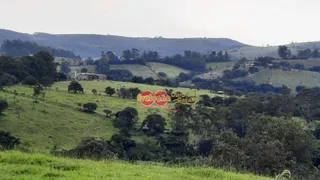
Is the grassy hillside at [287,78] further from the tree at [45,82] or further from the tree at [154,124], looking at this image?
the tree at [154,124]

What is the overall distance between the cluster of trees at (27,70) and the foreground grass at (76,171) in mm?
63924

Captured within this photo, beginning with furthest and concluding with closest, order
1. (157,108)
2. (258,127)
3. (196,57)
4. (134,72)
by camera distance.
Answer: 1. (196,57)
2. (134,72)
3. (157,108)
4. (258,127)

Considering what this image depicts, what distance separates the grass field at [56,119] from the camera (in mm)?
49497

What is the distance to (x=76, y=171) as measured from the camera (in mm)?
11344

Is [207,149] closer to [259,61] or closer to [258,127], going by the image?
[258,127]

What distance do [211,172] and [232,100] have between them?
70.1m

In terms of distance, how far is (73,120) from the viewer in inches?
2361

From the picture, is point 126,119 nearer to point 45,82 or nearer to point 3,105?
point 3,105

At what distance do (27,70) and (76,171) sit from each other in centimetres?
7849

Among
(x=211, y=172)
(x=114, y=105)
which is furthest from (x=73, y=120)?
(x=211, y=172)

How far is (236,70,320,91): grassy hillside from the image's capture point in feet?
472

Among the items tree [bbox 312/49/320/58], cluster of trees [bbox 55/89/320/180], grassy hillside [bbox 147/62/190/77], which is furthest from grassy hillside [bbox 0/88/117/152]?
tree [bbox 312/49/320/58]

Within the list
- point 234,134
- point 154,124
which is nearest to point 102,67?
point 154,124

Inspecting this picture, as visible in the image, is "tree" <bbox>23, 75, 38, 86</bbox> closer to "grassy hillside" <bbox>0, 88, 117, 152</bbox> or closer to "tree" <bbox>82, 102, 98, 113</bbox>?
"grassy hillside" <bbox>0, 88, 117, 152</bbox>
